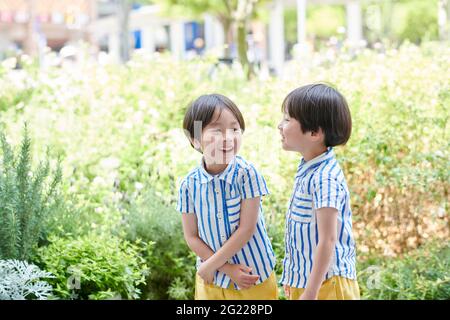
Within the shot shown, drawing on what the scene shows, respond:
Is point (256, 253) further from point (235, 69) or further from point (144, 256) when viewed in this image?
point (235, 69)

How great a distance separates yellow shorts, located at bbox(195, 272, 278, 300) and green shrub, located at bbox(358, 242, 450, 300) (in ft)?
3.56

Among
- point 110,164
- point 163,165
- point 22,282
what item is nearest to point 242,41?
point 110,164

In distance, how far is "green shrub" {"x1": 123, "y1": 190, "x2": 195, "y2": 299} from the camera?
147 inches

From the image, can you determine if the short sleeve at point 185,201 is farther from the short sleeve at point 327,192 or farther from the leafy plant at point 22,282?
the leafy plant at point 22,282

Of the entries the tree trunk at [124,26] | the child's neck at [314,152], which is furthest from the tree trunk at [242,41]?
the child's neck at [314,152]

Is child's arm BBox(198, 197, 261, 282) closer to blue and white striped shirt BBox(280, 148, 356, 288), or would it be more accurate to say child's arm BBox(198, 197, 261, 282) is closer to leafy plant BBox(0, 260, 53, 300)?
blue and white striped shirt BBox(280, 148, 356, 288)

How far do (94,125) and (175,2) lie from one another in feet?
38.3

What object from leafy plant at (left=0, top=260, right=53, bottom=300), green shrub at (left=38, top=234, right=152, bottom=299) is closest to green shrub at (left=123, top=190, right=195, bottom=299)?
green shrub at (left=38, top=234, right=152, bottom=299)

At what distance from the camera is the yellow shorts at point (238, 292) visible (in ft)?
8.22

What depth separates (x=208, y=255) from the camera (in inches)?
98.4

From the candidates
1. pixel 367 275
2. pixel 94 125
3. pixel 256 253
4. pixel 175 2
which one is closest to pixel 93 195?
pixel 94 125
